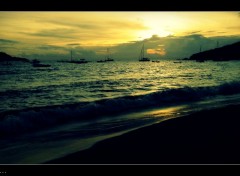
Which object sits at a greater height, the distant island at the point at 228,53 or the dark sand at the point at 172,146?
the distant island at the point at 228,53

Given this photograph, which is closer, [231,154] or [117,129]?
[231,154]

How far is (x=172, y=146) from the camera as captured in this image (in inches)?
195

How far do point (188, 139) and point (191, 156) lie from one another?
981 millimetres

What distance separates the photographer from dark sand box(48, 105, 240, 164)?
4289 millimetres

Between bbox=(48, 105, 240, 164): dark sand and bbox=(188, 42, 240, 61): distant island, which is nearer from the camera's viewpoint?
bbox=(48, 105, 240, 164): dark sand

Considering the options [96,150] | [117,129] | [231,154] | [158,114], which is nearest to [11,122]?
[117,129]

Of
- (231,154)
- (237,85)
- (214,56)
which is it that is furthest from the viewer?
(214,56)

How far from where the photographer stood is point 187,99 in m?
13.7

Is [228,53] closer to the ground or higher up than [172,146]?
higher up

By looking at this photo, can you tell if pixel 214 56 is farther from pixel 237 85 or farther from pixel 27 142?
→ pixel 27 142

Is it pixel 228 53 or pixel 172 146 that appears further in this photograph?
pixel 228 53

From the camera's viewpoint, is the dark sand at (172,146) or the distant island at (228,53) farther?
the distant island at (228,53)

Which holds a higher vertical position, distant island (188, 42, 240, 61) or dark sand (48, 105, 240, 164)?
distant island (188, 42, 240, 61)

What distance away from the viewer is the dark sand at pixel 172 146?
4289 millimetres
